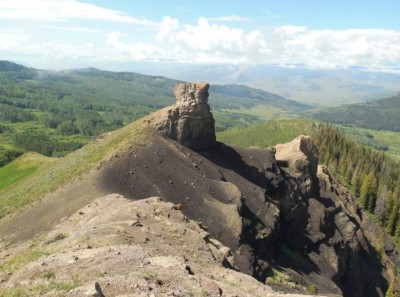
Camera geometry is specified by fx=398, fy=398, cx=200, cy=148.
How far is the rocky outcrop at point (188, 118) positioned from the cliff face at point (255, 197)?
187mm

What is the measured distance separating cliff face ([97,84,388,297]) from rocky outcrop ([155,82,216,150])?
187 mm

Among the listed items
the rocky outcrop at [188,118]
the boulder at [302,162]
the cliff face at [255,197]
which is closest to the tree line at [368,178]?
the cliff face at [255,197]

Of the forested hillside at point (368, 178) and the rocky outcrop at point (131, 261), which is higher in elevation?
the rocky outcrop at point (131, 261)

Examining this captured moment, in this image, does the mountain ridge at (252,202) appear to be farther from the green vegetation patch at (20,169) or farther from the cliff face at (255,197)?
→ the green vegetation patch at (20,169)

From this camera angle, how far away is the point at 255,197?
68.1m

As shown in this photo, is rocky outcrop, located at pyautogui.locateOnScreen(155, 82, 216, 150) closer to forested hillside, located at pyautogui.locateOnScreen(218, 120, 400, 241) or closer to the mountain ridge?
the mountain ridge

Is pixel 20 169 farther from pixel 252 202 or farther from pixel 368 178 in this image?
pixel 368 178

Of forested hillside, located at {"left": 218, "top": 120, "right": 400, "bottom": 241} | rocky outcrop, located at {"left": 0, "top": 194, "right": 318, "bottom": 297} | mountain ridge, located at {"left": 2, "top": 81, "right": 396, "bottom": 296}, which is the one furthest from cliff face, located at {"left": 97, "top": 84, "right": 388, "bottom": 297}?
forested hillside, located at {"left": 218, "top": 120, "right": 400, "bottom": 241}

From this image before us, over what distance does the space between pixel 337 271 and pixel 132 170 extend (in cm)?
4140

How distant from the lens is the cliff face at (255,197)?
58344mm

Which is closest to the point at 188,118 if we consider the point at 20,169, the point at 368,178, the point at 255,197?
the point at 255,197

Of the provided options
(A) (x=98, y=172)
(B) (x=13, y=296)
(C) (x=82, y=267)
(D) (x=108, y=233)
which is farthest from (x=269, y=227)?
(B) (x=13, y=296)

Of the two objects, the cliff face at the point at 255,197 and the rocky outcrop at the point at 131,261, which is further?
the cliff face at the point at 255,197

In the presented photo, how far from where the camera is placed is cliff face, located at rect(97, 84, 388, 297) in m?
58.3
